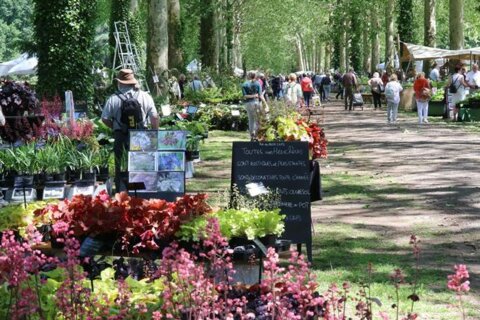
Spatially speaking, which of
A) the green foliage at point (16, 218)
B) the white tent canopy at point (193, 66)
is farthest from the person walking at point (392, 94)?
the green foliage at point (16, 218)

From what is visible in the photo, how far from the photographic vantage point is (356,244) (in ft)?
32.1

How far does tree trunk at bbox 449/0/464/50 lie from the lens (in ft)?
127

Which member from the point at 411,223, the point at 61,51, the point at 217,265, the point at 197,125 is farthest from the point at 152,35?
the point at 217,265

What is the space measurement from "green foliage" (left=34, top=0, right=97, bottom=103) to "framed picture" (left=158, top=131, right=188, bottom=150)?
8.57m

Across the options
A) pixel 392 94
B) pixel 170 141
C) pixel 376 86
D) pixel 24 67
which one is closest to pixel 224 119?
pixel 392 94

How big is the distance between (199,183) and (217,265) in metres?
11.6

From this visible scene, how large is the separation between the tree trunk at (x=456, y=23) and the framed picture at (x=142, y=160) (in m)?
30.1

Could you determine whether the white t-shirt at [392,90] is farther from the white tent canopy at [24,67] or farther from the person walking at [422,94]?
the white tent canopy at [24,67]

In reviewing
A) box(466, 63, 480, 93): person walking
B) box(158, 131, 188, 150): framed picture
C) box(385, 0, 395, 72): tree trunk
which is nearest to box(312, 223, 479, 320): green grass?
box(158, 131, 188, 150): framed picture

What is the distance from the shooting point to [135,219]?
22.5 feet

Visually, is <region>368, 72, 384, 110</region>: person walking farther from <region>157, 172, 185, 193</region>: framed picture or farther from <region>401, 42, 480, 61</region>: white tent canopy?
<region>157, 172, 185, 193</region>: framed picture

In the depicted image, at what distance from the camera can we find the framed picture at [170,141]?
11.0m

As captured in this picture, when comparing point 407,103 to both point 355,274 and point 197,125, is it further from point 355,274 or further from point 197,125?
point 355,274

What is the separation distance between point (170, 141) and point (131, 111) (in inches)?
31.0
